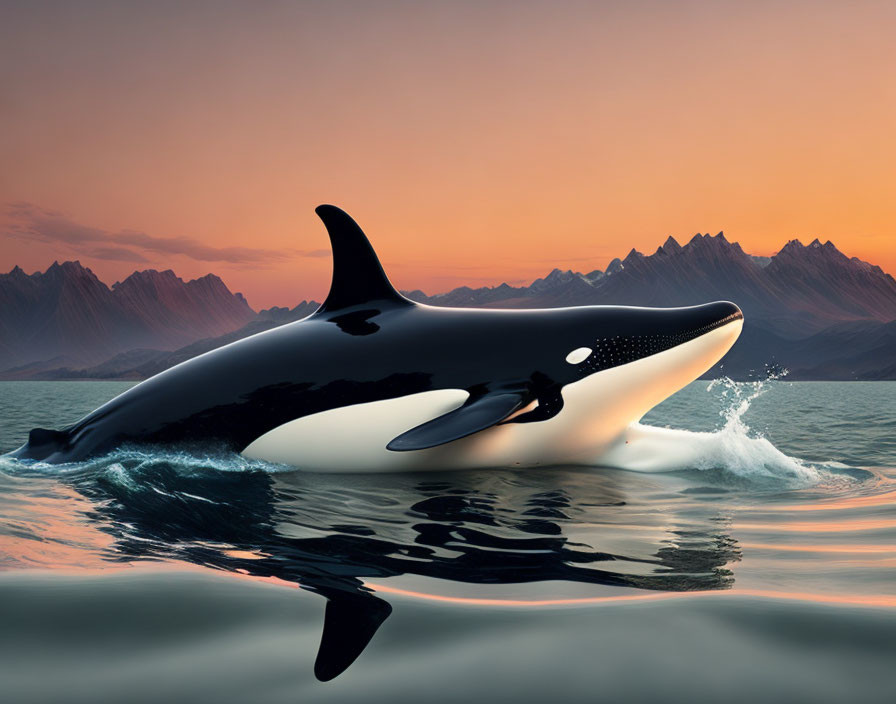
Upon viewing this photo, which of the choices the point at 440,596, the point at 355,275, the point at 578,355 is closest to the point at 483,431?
the point at 578,355

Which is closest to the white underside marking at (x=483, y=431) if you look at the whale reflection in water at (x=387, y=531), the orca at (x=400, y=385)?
the orca at (x=400, y=385)

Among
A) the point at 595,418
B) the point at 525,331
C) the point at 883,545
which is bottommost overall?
the point at 883,545

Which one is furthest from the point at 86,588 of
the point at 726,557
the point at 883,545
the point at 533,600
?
the point at 883,545

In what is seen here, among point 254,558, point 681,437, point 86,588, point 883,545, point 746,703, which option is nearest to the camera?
point 746,703

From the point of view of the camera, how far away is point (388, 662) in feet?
8.24

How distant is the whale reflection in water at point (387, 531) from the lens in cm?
366

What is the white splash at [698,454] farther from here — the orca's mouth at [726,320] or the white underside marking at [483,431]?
the orca's mouth at [726,320]

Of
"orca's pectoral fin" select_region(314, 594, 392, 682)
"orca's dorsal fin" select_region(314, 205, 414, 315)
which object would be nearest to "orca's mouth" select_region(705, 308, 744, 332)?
"orca's dorsal fin" select_region(314, 205, 414, 315)

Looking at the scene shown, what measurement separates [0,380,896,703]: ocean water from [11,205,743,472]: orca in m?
1.47

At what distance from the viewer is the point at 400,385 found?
27.2ft

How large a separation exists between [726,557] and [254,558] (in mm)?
2669

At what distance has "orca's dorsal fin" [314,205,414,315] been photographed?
30.9ft

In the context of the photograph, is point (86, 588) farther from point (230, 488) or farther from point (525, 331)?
point (525, 331)

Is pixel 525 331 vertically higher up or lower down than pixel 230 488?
higher up
